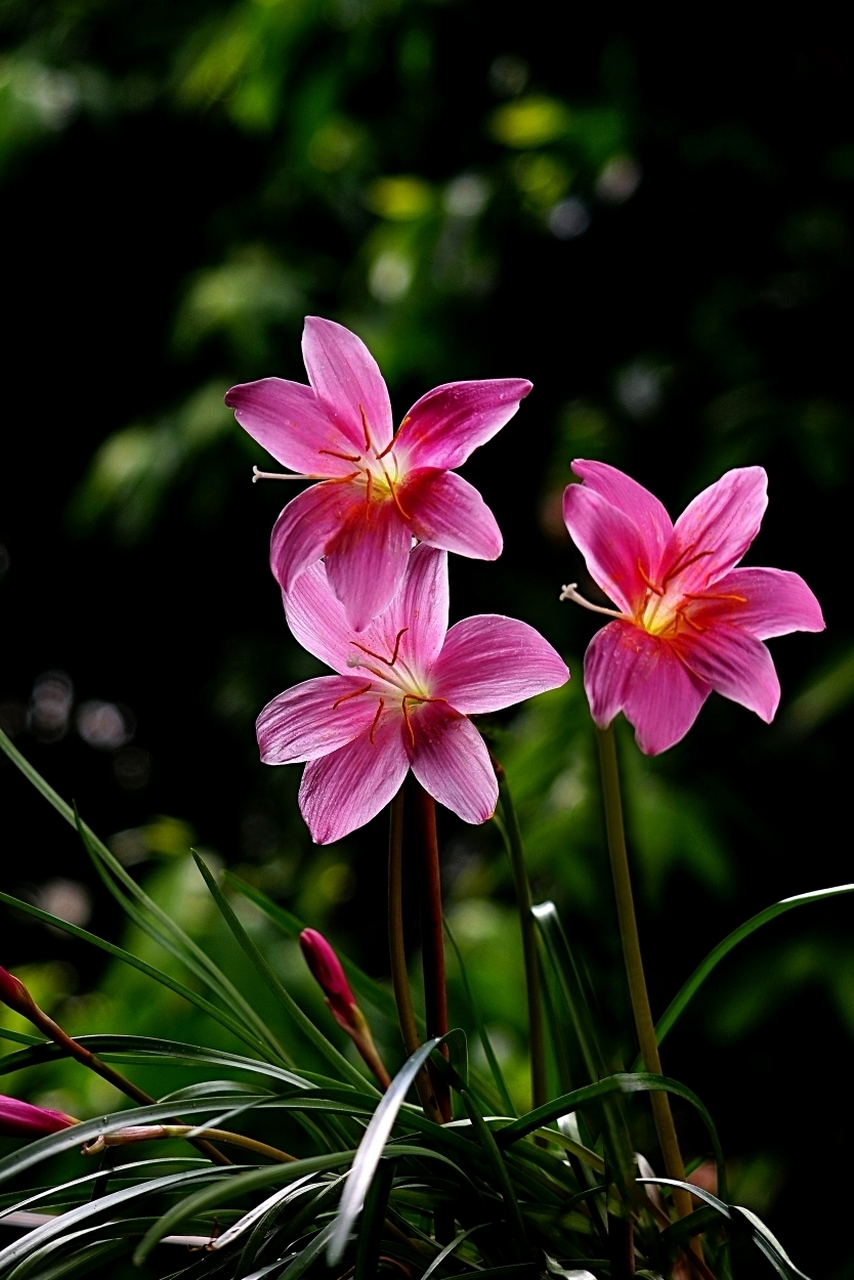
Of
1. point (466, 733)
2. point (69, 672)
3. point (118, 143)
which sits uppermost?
point (118, 143)

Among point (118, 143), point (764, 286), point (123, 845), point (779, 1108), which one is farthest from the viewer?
point (118, 143)

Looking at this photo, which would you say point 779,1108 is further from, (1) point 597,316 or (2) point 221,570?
(2) point 221,570

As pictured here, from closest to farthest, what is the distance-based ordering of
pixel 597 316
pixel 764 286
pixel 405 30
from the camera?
pixel 764 286, pixel 597 316, pixel 405 30

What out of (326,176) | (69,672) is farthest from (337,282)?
(69,672)

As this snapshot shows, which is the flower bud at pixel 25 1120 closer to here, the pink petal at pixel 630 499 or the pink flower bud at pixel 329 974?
the pink flower bud at pixel 329 974

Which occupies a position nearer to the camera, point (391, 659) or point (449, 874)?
point (391, 659)

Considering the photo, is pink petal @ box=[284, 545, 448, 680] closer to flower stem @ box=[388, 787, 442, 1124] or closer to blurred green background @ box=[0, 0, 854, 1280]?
flower stem @ box=[388, 787, 442, 1124]

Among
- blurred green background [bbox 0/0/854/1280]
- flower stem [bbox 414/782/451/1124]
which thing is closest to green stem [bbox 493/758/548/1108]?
flower stem [bbox 414/782/451/1124]
